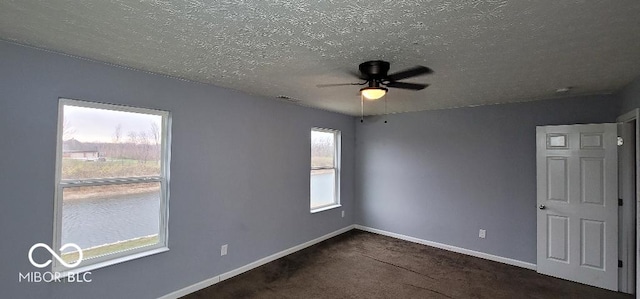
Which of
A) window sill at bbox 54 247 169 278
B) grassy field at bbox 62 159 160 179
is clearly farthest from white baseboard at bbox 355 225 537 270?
grassy field at bbox 62 159 160 179

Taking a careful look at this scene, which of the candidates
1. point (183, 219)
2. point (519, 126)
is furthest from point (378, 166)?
point (183, 219)

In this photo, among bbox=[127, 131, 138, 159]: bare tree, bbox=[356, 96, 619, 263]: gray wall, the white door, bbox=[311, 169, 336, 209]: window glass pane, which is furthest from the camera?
bbox=[311, 169, 336, 209]: window glass pane

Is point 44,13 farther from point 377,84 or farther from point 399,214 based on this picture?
point 399,214

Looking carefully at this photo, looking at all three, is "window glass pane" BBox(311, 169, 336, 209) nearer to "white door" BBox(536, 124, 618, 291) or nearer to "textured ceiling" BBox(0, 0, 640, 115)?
"textured ceiling" BBox(0, 0, 640, 115)

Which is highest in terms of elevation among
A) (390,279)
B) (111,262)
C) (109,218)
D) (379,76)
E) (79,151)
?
(379,76)

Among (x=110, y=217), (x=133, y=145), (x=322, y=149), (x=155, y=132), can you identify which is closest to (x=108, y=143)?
(x=133, y=145)

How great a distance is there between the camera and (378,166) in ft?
18.2

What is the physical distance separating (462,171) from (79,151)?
16.3ft

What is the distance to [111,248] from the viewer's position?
2.64 metres

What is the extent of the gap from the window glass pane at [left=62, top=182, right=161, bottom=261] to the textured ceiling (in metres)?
1.21

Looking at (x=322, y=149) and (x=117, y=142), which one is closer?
(x=117, y=142)

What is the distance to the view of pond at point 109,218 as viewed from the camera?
2.41 metres

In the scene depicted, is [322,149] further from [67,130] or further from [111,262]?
[67,130]

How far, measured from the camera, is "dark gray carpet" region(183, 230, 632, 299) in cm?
316
